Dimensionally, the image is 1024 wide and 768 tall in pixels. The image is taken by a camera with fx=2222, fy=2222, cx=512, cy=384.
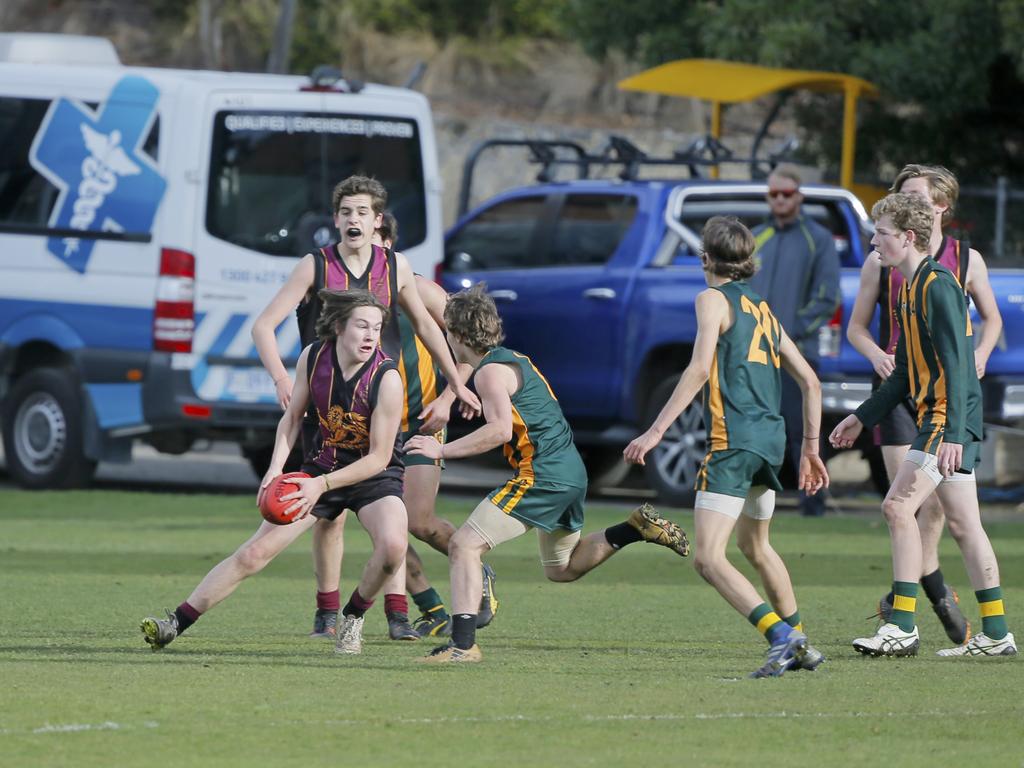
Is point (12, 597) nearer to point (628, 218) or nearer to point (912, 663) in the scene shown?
point (912, 663)

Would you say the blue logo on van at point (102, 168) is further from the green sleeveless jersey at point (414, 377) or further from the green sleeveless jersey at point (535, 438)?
the green sleeveless jersey at point (535, 438)

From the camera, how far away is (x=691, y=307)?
14.2 metres

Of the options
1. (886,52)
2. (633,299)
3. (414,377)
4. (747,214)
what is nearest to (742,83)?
(886,52)

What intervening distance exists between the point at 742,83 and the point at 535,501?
10313 mm

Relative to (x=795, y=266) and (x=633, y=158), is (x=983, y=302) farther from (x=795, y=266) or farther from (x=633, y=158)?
(x=633, y=158)

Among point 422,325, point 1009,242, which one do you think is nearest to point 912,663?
point 422,325

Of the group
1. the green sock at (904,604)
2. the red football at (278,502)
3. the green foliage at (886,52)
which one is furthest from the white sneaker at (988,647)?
the green foliage at (886,52)

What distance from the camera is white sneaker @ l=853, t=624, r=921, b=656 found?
7.97 metres

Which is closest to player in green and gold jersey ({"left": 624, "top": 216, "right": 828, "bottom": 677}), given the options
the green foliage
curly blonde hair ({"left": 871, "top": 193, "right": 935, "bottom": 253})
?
curly blonde hair ({"left": 871, "top": 193, "right": 935, "bottom": 253})

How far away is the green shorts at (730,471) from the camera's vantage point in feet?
24.7

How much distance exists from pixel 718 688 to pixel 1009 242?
40.0 feet

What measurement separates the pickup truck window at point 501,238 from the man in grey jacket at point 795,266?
8.43 ft

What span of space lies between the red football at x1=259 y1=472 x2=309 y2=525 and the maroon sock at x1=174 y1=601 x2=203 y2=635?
53 cm

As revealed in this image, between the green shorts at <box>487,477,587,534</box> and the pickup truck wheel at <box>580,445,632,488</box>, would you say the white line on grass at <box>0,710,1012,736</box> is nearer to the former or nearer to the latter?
the green shorts at <box>487,477,587,534</box>
